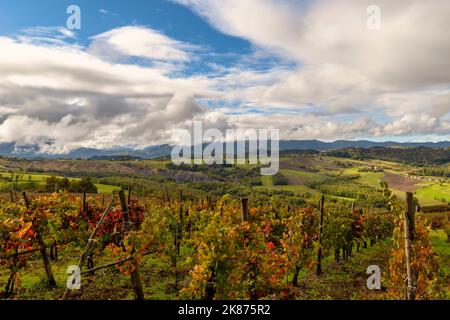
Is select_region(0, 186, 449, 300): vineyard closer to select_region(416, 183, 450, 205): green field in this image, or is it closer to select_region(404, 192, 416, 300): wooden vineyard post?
select_region(404, 192, 416, 300): wooden vineyard post

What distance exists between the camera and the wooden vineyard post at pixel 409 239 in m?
8.57

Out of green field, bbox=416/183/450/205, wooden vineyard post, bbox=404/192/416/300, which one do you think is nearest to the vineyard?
wooden vineyard post, bbox=404/192/416/300

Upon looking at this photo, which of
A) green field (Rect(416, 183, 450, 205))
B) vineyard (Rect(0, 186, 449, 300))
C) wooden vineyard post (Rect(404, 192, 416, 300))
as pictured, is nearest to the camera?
wooden vineyard post (Rect(404, 192, 416, 300))

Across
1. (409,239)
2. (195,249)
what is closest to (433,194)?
(195,249)

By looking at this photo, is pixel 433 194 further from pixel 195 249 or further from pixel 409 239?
pixel 409 239

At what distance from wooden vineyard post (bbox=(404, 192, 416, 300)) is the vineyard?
0.10 feet

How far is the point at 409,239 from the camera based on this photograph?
352 inches

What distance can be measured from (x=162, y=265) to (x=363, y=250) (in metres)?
22.5

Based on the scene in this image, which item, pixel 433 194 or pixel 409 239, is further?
pixel 433 194

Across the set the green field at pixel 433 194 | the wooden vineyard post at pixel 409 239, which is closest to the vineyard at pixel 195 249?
the wooden vineyard post at pixel 409 239

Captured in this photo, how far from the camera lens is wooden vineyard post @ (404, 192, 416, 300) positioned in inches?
337

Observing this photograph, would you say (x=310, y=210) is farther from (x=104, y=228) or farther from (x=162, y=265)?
(x=104, y=228)

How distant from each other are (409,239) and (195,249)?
345 inches
